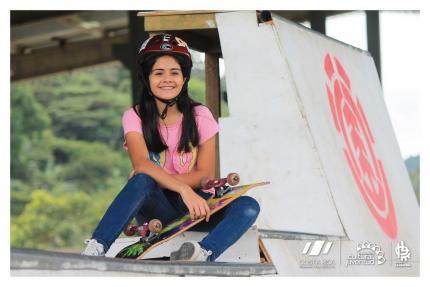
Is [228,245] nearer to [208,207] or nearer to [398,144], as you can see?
[208,207]

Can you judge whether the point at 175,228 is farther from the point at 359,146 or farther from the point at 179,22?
the point at 359,146

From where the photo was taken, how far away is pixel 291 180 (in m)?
4.61

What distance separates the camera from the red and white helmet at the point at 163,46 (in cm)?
427

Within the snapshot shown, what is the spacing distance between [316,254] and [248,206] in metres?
0.56

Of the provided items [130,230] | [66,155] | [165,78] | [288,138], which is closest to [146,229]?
[130,230]

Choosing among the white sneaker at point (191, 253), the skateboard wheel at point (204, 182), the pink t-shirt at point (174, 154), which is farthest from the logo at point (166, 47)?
the white sneaker at point (191, 253)

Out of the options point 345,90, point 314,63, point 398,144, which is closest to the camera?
point 314,63

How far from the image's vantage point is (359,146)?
216 inches

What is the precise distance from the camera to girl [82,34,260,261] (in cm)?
396

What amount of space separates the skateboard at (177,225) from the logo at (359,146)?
1.17 meters

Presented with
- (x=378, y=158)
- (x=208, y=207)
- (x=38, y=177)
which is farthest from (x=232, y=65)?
(x=38, y=177)

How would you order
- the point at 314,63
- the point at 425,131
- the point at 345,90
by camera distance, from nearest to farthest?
the point at 425,131 < the point at 314,63 < the point at 345,90

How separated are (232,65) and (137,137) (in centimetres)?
78

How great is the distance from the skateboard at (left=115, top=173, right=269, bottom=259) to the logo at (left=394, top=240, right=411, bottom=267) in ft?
3.67
